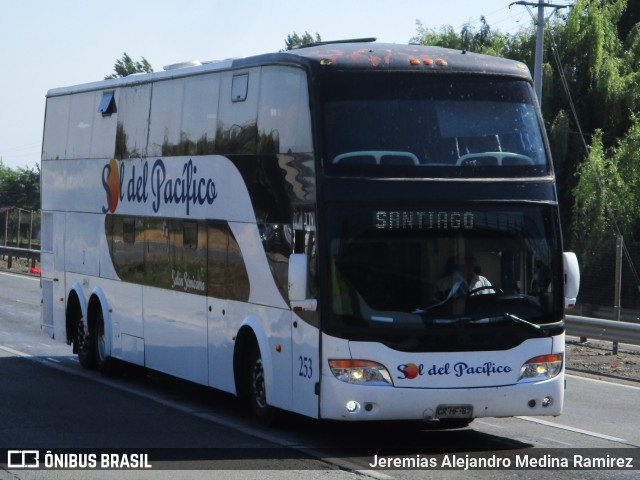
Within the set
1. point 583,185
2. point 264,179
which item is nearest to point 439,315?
point 264,179

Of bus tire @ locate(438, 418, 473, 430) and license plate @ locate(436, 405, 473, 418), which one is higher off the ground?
license plate @ locate(436, 405, 473, 418)

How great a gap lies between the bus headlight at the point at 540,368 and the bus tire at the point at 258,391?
103 inches

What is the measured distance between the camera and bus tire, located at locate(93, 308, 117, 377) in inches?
688

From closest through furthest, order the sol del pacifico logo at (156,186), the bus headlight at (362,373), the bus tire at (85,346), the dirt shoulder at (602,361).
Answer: the bus headlight at (362,373), the sol del pacifico logo at (156,186), the bus tire at (85,346), the dirt shoulder at (602,361)

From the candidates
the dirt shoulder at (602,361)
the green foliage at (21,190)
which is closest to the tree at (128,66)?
the green foliage at (21,190)

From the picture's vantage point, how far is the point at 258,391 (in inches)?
505

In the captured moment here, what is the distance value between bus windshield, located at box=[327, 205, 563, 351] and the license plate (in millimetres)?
514

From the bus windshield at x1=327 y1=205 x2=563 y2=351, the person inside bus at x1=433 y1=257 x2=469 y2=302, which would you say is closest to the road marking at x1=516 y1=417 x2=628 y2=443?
the bus windshield at x1=327 y1=205 x2=563 y2=351

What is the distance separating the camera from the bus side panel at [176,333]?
14297 mm

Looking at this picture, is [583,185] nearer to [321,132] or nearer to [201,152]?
[201,152]

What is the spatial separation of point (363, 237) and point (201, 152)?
379 cm

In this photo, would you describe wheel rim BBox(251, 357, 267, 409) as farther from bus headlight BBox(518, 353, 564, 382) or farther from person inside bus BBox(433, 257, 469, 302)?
bus headlight BBox(518, 353, 564, 382)

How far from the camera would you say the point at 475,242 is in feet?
37.0

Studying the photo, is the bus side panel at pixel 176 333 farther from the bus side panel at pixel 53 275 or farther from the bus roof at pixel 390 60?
the bus side panel at pixel 53 275
